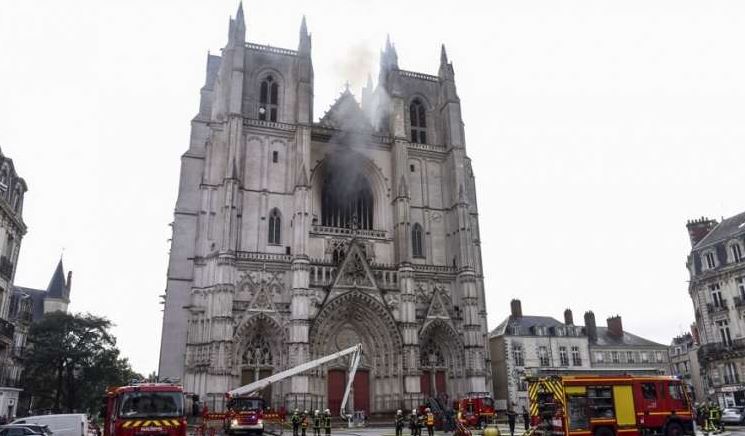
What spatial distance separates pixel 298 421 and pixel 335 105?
88.4ft

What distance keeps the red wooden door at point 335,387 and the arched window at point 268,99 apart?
1737 centimetres

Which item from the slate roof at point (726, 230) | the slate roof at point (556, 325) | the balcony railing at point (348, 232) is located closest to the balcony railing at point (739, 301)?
the slate roof at point (726, 230)

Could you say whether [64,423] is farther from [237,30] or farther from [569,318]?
[569,318]

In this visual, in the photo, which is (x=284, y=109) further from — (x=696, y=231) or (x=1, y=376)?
(x=696, y=231)

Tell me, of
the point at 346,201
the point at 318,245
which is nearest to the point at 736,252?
the point at 346,201

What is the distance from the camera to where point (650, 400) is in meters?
17.6

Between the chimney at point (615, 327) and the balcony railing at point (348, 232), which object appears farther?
the chimney at point (615, 327)

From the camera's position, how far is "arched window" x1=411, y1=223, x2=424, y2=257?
38875 millimetres

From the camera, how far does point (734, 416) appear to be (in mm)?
27156

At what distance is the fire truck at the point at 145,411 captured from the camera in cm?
1461

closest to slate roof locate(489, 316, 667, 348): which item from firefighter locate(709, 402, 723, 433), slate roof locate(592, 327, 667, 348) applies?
slate roof locate(592, 327, 667, 348)

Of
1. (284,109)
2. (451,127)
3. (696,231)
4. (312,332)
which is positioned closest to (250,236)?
(312,332)

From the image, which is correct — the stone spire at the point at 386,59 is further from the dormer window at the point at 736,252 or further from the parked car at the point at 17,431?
the parked car at the point at 17,431

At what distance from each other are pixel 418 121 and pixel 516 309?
20.2m
